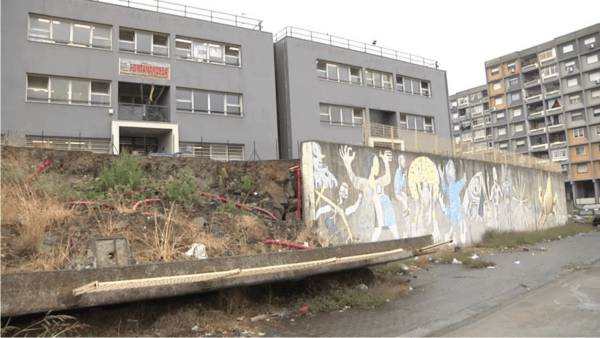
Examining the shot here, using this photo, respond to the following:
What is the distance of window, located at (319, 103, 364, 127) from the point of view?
27516 mm

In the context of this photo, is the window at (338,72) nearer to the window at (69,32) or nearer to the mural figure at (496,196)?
the window at (69,32)

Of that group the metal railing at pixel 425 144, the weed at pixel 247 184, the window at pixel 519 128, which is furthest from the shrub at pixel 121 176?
the window at pixel 519 128

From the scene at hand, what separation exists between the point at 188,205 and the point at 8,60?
16.0 metres

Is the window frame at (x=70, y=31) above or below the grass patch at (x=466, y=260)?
above

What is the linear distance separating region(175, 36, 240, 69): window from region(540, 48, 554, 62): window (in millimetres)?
54991

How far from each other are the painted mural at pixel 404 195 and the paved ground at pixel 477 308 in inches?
83.6

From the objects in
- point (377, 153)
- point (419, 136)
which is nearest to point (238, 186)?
point (377, 153)

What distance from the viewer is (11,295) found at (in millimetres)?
4363

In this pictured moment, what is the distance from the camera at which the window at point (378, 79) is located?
98.3ft

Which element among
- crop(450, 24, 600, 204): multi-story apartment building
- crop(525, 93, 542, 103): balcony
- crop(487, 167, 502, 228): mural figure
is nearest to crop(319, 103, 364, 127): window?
crop(487, 167, 502, 228): mural figure

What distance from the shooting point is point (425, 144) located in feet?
50.2

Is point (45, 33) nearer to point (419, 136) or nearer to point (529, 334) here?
point (419, 136)

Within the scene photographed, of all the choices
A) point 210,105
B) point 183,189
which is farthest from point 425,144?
point 210,105

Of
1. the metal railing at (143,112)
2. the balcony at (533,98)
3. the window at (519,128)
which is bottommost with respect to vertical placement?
the metal railing at (143,112)
